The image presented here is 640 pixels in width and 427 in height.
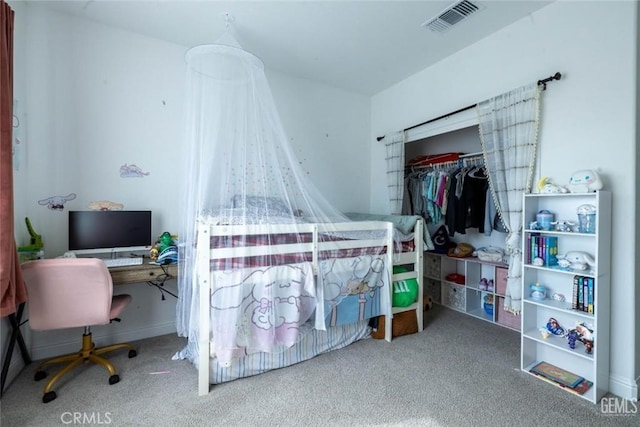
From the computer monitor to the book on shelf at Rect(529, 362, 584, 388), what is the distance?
10.7 ft

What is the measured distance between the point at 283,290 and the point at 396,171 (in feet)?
7.65

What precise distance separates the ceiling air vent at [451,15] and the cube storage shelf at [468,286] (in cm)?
244

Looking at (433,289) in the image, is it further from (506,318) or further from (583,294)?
(583,294)

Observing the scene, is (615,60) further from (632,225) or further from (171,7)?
(171,7)

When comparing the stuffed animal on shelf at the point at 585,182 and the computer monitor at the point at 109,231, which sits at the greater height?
the stuffed animal on shelf at the point at 585,182

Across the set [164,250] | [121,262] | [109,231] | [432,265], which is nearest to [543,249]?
[432,265]

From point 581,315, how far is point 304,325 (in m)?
1.92

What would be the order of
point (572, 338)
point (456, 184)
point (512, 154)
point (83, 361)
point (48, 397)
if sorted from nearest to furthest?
point (48, 397) < point (572, 338) < point (83, 361) < point (512, 154) < point (456, 184)

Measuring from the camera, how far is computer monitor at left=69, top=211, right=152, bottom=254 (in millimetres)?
2266

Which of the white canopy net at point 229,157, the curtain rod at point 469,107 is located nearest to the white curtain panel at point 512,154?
the curtain rod at point 469,107

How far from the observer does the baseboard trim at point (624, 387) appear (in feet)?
5.97

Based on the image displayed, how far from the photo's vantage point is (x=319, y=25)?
8.39 feet

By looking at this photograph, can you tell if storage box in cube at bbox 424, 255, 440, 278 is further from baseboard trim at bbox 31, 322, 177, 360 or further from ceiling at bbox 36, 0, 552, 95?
baseboard trim at bbox 31, 322, 177, 360

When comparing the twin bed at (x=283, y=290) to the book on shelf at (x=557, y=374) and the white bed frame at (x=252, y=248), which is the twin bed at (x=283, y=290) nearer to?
the white bed frame at (x=252, y=248)
